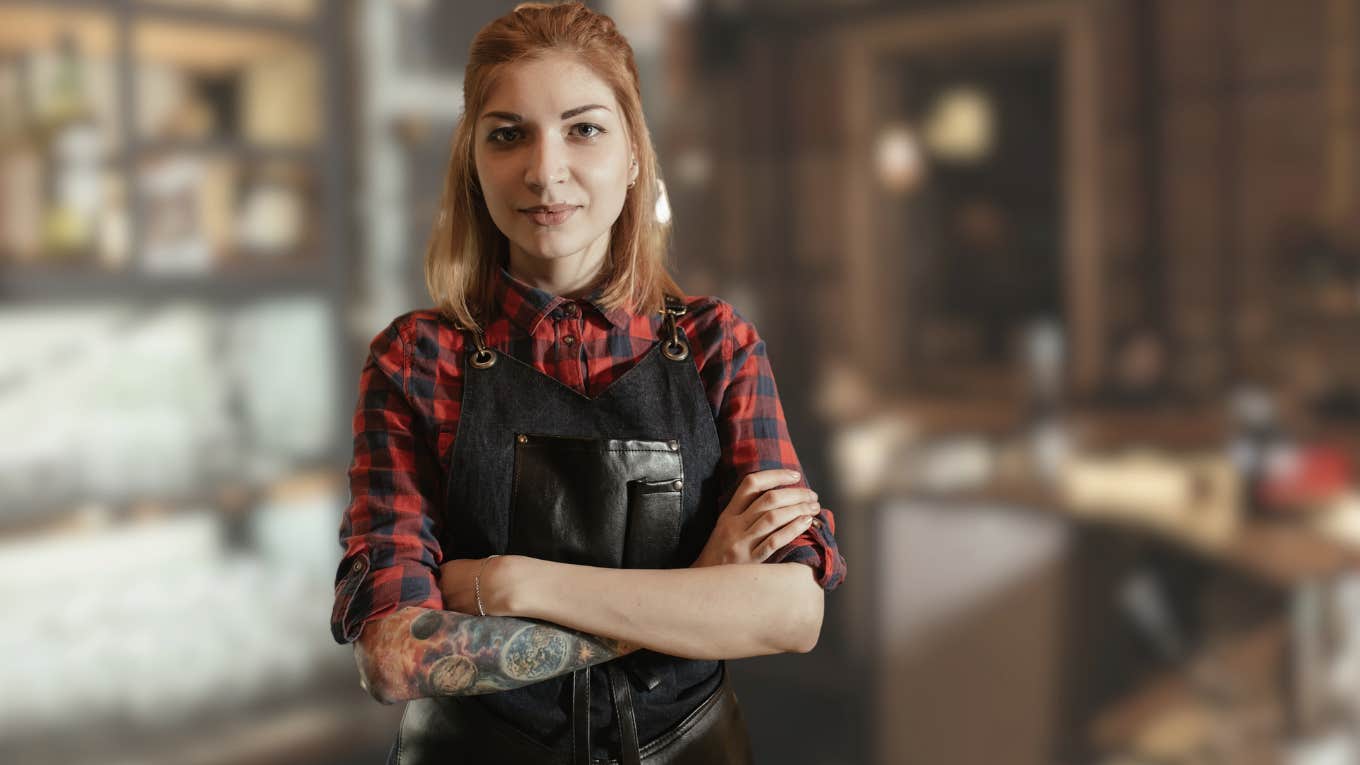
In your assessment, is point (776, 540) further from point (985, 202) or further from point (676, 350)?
point (985, 202)

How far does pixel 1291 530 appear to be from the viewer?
257 centimetres

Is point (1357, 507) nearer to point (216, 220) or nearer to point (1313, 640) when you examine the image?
point (1313, 640)

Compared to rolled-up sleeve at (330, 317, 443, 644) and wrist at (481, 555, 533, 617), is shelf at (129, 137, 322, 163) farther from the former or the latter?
wrist at (481, 555, 533, 617)

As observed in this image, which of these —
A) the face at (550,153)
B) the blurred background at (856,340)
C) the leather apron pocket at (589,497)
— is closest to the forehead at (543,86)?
the face at (550,153)

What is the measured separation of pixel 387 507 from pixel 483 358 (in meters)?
0.13

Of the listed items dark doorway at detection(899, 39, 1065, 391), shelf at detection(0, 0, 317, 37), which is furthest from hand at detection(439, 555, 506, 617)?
shelf at detection(0, 0, 317, 37)

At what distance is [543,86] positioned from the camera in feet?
2.61

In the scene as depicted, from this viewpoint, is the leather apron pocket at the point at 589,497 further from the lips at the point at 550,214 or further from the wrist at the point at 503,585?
the lips at the point at 550,214

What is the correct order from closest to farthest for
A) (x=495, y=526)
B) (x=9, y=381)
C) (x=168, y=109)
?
(x=495, y=526) < (x=9, y=381) < (x=168, y=109)

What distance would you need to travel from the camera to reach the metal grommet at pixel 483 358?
836 mm

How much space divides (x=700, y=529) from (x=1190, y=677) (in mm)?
2284

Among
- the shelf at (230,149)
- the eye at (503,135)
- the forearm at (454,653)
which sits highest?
the shelf at (230,149)

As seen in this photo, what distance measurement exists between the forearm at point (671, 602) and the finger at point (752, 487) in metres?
0.05

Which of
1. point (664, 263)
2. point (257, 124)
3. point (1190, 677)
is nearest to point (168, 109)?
point (257, 124)
